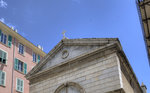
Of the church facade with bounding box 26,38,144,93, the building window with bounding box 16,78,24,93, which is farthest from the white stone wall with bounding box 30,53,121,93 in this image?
the building window with bounding box 16,78,24,93

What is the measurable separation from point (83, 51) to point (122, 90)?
172 inches

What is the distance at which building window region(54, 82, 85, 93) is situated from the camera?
14.1m

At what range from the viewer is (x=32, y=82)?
1730 cm

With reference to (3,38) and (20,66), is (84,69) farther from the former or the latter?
(20,66)

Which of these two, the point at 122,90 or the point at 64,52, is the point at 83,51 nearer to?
the point at 64,52

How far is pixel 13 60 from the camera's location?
27.4 meters

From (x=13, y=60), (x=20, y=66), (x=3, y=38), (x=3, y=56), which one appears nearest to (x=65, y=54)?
(x=3, y=56)

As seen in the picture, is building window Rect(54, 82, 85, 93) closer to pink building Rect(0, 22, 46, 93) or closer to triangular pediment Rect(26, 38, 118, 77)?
triangular pediment Rect(26, 38, 118, 77)

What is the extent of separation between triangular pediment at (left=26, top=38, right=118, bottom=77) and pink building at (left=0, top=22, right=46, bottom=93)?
9.29 metres

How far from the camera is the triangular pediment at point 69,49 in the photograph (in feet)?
48.2

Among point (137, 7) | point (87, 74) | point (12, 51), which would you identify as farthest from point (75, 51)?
point (12, 51)

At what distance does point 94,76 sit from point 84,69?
1065 millimetres

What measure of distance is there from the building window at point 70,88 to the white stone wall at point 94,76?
0.81ft

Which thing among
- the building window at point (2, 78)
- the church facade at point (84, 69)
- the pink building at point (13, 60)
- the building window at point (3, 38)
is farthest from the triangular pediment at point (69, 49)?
the building window at point (3, 38)
